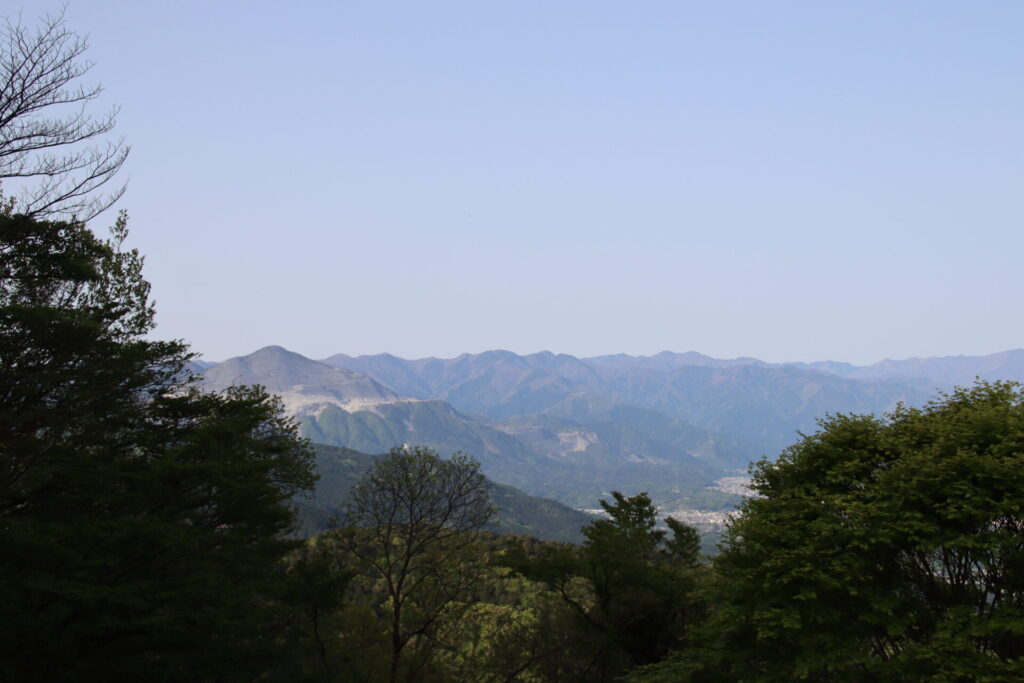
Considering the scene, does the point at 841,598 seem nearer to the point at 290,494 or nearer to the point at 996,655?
the point at 996,655

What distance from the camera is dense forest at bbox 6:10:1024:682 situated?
2200 cm

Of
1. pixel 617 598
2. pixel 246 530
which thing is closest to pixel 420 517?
pixel 246 530

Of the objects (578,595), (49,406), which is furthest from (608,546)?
(49,406)

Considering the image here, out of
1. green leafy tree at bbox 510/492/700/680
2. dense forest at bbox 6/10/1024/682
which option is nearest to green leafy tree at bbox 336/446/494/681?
dense forest at bbox 6/10/1024/682

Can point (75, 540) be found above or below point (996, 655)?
above

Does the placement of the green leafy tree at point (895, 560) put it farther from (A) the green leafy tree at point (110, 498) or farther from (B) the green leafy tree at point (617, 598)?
(A) the green leafy tree at point (110, 498)

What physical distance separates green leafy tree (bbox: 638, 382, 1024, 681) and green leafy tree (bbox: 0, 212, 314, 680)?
19.4m

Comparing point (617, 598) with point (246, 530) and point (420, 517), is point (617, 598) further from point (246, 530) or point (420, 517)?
point (246, 530)

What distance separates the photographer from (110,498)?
81.0ft

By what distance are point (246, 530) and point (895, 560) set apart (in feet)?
86.2

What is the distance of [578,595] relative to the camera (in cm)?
4703

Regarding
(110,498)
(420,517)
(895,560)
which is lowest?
(420,517)

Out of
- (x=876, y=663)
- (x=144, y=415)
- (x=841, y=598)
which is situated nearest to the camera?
(x=876, y=663)

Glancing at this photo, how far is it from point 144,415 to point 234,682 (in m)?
11.7
